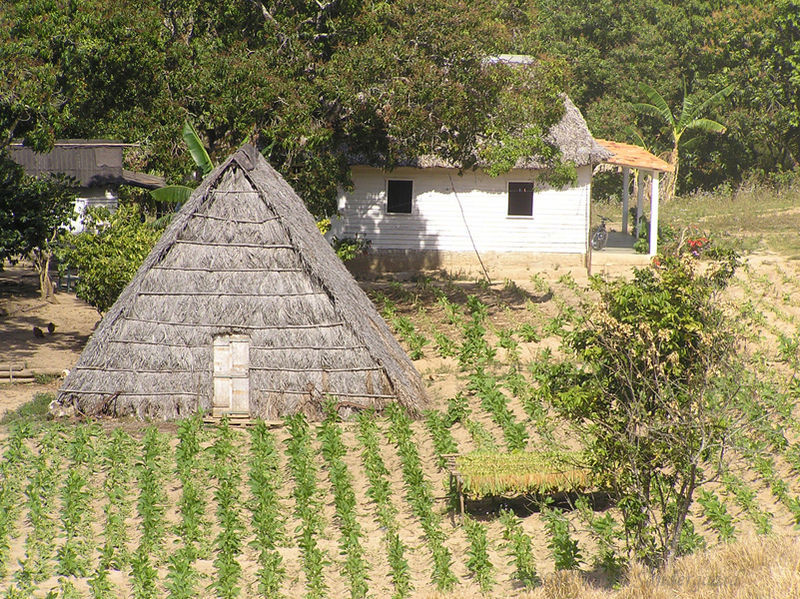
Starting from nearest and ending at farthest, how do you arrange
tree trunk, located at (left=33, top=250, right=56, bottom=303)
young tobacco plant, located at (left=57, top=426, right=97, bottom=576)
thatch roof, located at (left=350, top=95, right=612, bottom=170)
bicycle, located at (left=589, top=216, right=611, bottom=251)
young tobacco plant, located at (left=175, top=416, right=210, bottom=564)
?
1. young tobacco plant, located at (left=57, top=426, right=97, bottom=576)
2. young tobacco plant, located at (left=175, top=416, right=210, bottom=564)
3. tree trunk, located at (left=33, top=250, right=56, bottom=303)
4. thatch roof, located at (left=350, top=95, right=612, bottom=170)
5. bicycle, located at (left=589, top=216, right=611, bottom=251)

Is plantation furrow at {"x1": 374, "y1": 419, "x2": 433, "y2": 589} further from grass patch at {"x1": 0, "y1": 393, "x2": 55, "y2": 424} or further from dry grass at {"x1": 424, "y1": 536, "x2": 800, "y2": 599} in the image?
grass patch at {"x1": 0, "y1": 393, "x2": 55, "y2": 424}

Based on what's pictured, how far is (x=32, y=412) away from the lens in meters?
17.2

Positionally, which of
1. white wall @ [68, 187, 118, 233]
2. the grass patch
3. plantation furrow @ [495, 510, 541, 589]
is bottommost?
plantation furrow @ [495, 510, 541, 589]

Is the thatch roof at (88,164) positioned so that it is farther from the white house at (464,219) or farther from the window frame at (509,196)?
the window frame at (509,196)

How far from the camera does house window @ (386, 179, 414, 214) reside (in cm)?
2888

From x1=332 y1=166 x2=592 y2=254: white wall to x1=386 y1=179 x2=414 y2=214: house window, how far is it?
0.52 feet

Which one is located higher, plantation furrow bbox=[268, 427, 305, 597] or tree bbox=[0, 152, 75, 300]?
tree bbox=[0, 152, 75, 300]

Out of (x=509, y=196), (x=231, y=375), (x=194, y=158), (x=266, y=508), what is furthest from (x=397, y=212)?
(x=266, y=508)

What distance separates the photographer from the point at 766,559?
30.8 ft

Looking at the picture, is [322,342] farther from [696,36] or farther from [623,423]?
[696,36]

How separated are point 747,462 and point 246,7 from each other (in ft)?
47.3

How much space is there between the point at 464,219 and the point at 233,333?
13199mm

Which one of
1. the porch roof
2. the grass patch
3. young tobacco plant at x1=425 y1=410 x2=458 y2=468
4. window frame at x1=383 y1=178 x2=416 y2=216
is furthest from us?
window frame at x1=383 y1=178 x2=416 y2=216

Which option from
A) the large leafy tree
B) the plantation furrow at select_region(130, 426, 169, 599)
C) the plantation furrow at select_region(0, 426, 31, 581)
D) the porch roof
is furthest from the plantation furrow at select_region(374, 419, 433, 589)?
the porch roof
